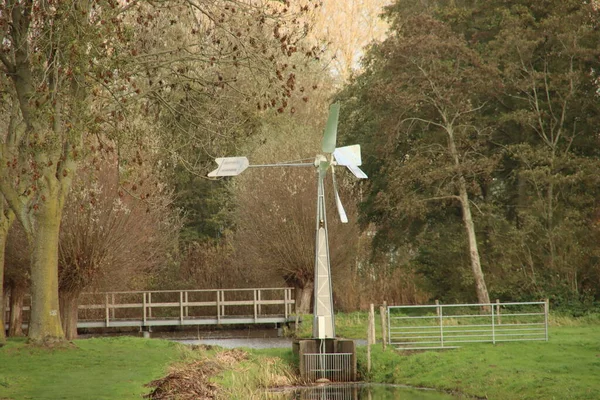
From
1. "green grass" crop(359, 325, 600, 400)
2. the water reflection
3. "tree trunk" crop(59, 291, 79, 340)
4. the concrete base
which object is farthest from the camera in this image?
"tree trunk" crop(59, 291, 79, 340)

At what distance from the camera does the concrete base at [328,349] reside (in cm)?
2298

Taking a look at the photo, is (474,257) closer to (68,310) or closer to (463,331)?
(463,331)

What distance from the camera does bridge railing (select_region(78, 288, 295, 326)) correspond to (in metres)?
39.2

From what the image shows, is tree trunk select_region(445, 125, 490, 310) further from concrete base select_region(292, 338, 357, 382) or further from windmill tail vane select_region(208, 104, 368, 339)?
concrete base select_region(292, 338, 357, 382)

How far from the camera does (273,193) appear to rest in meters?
40.2

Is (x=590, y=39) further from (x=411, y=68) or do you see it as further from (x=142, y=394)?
(x=142, y=394)

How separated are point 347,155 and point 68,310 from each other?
466 inches

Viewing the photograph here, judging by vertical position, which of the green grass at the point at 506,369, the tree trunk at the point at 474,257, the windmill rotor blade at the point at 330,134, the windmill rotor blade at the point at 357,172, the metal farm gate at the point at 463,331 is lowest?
the green grass at the point at 506,369

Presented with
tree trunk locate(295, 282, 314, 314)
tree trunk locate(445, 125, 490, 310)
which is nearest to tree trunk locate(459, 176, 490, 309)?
tree trunk locate(445, 125, 490, 310)

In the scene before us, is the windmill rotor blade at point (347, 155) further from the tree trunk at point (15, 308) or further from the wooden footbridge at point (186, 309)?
the wooden footbridge at point (186, 309)

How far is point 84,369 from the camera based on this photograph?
2064 cm

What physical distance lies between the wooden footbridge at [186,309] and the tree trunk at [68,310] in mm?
5751

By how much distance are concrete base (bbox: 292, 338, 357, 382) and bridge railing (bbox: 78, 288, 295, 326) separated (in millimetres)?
15668

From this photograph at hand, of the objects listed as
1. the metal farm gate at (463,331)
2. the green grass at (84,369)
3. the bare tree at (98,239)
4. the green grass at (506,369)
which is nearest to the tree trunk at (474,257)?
the metal farm gate at (463,331)
